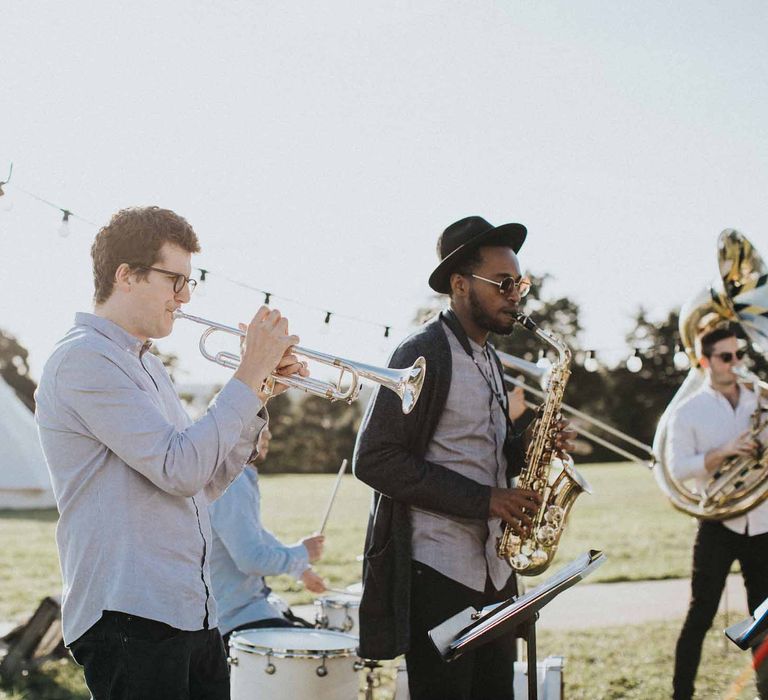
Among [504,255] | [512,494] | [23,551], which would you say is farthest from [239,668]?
[23,551]

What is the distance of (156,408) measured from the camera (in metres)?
2.46

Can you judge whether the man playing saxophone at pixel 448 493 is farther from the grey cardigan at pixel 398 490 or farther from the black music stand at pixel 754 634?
the black music stand at pixel 754 634

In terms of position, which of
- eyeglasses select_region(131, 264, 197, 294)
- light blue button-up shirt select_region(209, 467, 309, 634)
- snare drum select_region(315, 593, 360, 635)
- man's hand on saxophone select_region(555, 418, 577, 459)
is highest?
eyeglasses select_region(131, 264, 197, 294)

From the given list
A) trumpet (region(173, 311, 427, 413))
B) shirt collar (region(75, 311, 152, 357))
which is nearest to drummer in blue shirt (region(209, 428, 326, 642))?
trumpet (region(173, 311, 427, 413))

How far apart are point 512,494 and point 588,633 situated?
4.69 m

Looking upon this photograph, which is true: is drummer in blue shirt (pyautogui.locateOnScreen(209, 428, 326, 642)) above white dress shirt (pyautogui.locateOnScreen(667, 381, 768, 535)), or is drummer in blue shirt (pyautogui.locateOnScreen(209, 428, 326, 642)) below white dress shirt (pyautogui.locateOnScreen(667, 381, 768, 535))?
below

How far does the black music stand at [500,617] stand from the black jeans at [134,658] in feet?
2.19

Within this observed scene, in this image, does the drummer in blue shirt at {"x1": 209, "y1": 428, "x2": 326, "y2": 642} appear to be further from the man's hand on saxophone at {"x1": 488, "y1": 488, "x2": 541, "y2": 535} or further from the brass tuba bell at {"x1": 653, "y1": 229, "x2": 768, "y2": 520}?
the brass tuba bell at {"x1": 653, "y1": 229, "x2": 768, "y2": 520}

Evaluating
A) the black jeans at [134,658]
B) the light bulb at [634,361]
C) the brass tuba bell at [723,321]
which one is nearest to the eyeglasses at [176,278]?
Result: the black jeans at [134,658]

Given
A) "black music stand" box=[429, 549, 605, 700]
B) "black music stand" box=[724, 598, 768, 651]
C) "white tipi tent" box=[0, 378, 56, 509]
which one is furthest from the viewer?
"white tipi tent" box=[0, 378, 56, 509]

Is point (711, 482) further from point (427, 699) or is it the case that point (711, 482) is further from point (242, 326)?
point (242, 326)

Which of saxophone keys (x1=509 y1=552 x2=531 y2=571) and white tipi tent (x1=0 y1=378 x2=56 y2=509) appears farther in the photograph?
A: white tipi tent (x1=0 y1=378 x2=56 y2=509)

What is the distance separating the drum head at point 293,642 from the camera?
3922 mm

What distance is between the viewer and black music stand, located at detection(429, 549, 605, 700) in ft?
7.94
